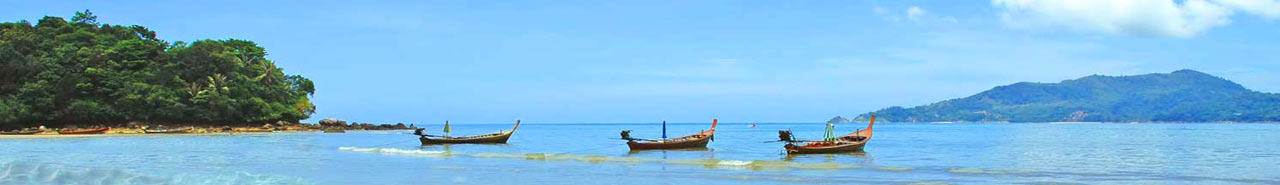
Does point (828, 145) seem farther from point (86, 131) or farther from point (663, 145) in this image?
point (86, 131)

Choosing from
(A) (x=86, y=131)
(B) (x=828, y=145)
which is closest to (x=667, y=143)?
(B) (x=828, y=145)

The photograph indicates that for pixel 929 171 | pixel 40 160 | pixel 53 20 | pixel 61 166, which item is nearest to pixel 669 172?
pixel 929 171

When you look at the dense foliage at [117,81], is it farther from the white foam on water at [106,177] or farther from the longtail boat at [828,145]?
the longtail boat at [828,145]

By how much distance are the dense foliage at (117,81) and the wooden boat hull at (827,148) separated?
153 feet

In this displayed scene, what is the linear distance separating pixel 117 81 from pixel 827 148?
51.2 meters

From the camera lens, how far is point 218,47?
66.2m

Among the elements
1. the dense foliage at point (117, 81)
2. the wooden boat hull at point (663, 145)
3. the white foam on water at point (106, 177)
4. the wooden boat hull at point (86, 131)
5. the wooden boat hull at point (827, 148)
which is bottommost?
the white foam on water at point (106, 177)

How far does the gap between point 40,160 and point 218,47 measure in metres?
44.4

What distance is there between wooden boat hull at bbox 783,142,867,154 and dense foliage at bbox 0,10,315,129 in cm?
4660

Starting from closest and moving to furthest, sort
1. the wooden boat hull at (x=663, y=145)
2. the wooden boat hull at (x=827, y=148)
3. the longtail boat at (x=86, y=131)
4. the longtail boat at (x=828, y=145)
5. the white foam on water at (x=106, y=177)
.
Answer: the white foam on water at (x=106, y=177) < the wooden boat hull at (x=827, y=148) < the longtail boat at (x=828, y=145) < the wooden boat hull at (x=663, y=145) < the longtail boat at (x=86, y=131)

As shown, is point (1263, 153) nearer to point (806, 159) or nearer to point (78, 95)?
point (806, 159)

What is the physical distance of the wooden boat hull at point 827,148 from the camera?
28859mm

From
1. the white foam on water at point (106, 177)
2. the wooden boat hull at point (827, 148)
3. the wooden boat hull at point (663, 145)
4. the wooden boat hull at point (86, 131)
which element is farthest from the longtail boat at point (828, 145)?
the wooden boat hull at point (86, 131)

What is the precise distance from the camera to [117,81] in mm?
61531
